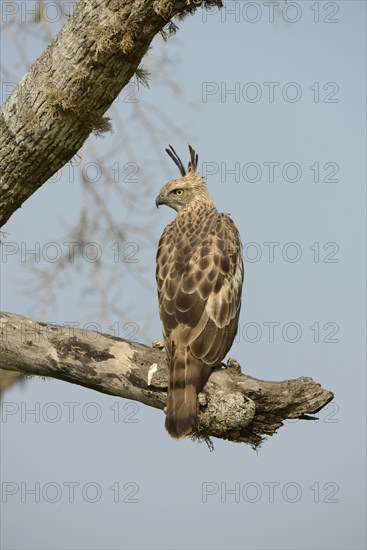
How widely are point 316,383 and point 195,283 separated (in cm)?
136

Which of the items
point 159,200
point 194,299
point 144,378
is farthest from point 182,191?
point 144,378

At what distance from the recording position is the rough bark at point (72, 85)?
4453 mm

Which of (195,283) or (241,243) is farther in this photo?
(241,243)

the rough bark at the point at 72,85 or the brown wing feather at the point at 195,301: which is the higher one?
the rough bark at the point at 72,85

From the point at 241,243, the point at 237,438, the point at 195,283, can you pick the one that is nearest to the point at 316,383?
the point at 237,438

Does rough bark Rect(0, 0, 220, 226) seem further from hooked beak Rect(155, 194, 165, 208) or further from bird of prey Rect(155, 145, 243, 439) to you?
hooked beak Rect(155, 194, 165, 208)

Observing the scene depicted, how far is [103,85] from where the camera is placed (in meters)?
4.66

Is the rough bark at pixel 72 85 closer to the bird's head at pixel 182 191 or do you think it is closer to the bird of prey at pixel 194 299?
the bird of prey at pixel 194 299

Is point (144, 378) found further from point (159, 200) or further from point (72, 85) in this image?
point (159, 200)

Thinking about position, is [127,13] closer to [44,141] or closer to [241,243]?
[44,141]

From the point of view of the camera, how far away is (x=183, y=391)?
16.2 feet

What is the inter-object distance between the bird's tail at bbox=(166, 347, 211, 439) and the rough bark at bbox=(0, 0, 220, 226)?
1.42 metres

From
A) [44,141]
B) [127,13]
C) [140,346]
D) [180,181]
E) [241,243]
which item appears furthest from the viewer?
[180,181]

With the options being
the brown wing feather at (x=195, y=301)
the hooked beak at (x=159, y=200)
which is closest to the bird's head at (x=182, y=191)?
the hooked beak at (x=159, y=200)
